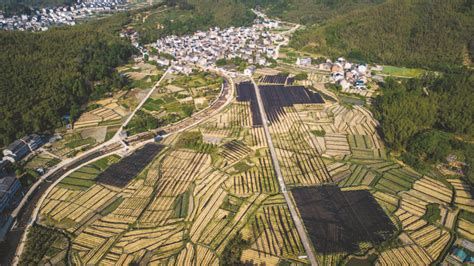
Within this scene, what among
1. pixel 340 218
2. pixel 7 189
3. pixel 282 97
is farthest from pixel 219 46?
pixel 340 218

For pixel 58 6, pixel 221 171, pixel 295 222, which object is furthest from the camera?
pixel 58 6

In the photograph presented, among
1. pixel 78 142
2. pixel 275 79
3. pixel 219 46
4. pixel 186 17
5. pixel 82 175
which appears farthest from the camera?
pixel 186 17

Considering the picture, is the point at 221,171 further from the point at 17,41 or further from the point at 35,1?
the point at 35,1

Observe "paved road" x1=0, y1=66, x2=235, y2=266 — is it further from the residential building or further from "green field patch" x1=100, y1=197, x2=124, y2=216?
"green field patch" x1=100, y1=197, x2=124, y2=216

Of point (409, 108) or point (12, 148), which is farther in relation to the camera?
point (409, 108)

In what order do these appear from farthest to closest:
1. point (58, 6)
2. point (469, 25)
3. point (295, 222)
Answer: point (58, 6) → point (469, 25) → point (295, 222)

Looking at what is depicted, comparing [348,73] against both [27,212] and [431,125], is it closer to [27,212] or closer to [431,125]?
[431,125]

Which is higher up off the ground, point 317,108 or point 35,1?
point 35,1

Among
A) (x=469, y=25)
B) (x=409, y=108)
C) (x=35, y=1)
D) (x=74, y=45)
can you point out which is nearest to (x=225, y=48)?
(x=74, y=45)
